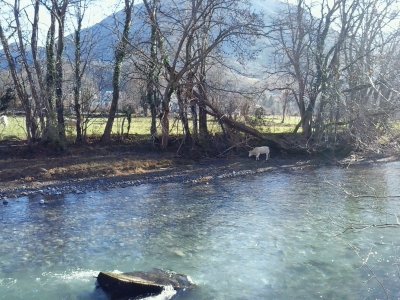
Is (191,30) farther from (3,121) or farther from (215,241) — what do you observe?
(215,241)

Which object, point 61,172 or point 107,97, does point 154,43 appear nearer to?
point 107,97

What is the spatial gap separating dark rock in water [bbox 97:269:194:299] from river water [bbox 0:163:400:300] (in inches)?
11.8

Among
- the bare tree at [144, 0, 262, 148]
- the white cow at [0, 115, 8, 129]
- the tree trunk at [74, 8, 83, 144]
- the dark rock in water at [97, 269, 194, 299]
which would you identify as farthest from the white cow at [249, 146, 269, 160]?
the dark rock in water at [97, 269, 194, 299]

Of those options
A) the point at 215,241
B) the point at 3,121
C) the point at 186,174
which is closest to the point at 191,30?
the point at 186,174

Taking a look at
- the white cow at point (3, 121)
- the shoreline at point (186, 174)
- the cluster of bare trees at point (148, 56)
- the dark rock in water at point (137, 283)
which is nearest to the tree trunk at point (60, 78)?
the cluster of bare trees at point (148, 56)

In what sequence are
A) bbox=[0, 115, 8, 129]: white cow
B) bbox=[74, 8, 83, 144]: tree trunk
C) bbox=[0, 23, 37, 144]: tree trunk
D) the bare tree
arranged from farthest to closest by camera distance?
bbox=[0, 115, 8, 129]: white cow < bbox=[74, 8, 83, 144]: tree trunk < the bare tree < bbox=[0, 23, 37, 144]: tree trunk

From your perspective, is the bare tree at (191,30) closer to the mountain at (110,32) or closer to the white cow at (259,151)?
the mountain at (110,32)

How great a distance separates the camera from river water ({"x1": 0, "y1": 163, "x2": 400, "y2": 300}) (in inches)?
360

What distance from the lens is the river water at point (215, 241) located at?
915 centimetres

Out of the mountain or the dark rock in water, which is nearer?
the dark rock in water

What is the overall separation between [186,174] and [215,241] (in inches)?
395

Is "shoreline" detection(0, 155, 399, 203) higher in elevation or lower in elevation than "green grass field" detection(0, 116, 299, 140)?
lower

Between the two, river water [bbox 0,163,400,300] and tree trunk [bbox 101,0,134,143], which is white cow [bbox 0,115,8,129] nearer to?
tree trunk [bbox 101,0,134,143]

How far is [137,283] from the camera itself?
8766 millimetres
